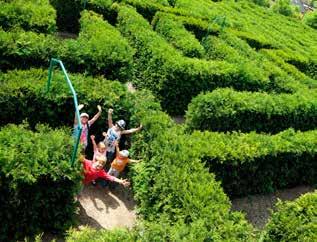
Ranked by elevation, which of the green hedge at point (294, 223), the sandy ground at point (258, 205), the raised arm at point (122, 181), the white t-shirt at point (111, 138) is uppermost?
the green hedge at point (294, 223)

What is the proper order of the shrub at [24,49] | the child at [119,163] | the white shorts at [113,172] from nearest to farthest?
1. the child at [119,163]
2. the white shorts at [113,172]
3. the shrub at [24,49]

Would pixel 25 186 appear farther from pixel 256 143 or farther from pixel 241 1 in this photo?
pixel 241 1

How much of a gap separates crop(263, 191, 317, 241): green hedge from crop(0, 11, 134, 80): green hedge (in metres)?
8.12

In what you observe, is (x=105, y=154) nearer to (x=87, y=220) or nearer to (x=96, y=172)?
(x=96, y=172)

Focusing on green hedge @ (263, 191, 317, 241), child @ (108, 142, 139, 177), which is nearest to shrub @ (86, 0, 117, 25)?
child @ (108, 142, 139, 177)

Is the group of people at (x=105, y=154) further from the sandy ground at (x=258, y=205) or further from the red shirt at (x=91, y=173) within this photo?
the sandy ground at (x=258, y=205)

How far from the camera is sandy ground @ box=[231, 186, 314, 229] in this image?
1541 centimetres

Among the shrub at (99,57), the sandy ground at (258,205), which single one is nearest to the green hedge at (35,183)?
the shrub at (99,57)

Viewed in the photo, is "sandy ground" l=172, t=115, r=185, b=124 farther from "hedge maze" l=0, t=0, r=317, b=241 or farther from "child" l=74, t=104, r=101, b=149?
"child" l=74, t=104, r=101, b=149

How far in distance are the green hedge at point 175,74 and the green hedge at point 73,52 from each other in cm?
154

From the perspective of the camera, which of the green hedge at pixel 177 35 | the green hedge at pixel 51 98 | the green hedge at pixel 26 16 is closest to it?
the green hedge at pixel 51 98

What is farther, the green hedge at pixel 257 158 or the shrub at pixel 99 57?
the shrub at pixel 99 57

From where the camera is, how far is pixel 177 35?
22.3 m

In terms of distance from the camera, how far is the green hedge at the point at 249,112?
1723 cm
